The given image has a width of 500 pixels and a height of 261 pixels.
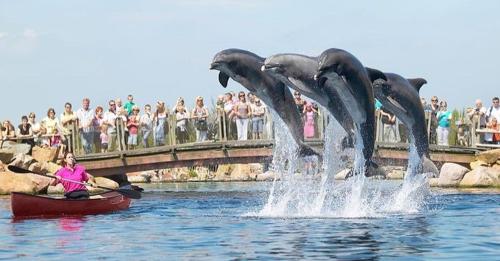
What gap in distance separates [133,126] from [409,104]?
1533cm

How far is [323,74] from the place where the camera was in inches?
993

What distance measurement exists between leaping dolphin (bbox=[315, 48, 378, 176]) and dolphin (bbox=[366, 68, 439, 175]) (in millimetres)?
1555

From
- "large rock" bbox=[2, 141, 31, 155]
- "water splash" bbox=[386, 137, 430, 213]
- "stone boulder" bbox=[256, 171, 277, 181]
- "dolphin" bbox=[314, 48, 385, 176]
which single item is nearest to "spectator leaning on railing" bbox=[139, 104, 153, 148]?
"large rock" bbox=[2, 141, 31, 155]

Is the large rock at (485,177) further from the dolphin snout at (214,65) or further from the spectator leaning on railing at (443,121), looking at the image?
the dolphin snout at (214,65)

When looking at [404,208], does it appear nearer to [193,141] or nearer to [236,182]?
[193,141]

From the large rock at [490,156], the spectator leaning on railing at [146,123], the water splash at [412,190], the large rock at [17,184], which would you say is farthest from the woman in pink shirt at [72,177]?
the large rock at [490,156]

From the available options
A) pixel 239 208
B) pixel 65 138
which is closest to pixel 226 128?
pixel 65 138

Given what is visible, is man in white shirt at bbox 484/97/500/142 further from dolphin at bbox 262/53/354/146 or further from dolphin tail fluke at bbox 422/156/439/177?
dolphin at bbox 262/53/354/146

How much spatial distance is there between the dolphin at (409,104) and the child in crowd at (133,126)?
564 inches

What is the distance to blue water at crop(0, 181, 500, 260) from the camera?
21.4 m

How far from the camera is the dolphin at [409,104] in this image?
27766 mm

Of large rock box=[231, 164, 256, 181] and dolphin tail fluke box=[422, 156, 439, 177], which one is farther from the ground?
large rock box=[231, 164, 256, 181]

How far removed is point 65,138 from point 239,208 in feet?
36.9

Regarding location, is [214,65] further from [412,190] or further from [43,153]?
[43,153]
